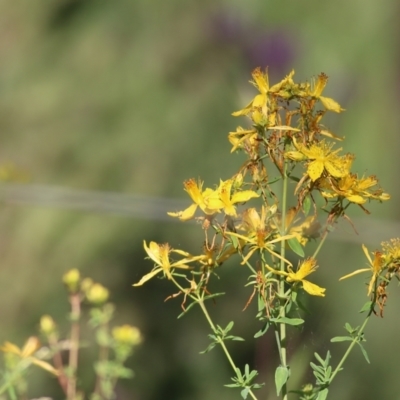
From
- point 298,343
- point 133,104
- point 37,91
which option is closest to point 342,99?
point 133,104

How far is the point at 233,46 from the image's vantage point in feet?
7.43

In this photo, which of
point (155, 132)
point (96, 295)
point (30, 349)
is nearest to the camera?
point (30, 349)

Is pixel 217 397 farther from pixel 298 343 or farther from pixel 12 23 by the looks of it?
pixel 12 23

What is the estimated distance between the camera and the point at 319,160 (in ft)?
1.99

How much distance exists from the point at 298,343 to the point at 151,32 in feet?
6.19

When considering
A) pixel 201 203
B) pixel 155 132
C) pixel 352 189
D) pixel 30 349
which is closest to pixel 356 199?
pixel 352 189

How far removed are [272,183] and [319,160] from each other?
46 millimetres

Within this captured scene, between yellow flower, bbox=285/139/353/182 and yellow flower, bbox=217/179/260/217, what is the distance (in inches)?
1.7

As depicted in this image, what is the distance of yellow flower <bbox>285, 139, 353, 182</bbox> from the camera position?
0.60 m

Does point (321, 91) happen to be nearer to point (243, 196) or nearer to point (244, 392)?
point (243, 196)

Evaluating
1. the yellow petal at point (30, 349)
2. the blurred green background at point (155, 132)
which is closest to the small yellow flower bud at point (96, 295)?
the yellow petal at point (30, 349)

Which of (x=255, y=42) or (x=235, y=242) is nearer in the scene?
(x=235, y=242)

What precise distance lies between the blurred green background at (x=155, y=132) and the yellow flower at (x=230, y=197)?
1114 millimetres

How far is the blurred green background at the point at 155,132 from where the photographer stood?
6.12 ft
